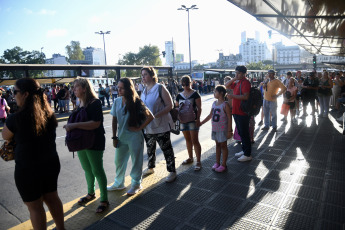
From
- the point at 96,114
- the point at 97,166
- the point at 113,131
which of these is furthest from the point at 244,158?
the point at 96,114

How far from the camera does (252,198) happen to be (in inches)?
131

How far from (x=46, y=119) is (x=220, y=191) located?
2395mm

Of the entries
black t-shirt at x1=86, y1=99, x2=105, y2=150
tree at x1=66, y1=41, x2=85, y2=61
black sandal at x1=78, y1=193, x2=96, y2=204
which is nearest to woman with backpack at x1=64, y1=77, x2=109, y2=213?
black t-shirt at x1=86, y1=99, x2=105, y2=150

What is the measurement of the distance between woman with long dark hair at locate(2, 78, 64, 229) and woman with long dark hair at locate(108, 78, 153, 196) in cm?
115

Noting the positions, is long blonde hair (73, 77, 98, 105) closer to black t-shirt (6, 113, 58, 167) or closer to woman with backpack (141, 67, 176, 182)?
black t-shirt (6, 113, 58, 167)

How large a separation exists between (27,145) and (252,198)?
8.74 feet

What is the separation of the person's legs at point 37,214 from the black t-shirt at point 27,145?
0.37 metres

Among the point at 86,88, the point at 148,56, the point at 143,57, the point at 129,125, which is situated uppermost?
the point at 148,56

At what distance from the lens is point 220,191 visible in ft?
11.7

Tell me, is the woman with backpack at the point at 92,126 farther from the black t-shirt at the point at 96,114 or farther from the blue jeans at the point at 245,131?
the blue jeans at the point at 245,131

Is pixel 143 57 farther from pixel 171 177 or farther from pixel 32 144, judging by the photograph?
pixel 32 144

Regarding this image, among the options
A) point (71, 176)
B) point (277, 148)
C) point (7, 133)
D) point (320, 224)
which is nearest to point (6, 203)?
point (71, 176)

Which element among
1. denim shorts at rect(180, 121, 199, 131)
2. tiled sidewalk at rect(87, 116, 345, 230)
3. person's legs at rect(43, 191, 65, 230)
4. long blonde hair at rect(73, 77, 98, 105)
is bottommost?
tiled sidewalk at rect(87, 116, 345, 230)

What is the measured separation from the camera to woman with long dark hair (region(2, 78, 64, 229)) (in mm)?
2209
